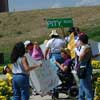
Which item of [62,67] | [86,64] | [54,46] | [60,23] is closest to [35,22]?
[60,23]

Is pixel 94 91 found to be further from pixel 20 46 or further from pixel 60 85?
pixel 20 46

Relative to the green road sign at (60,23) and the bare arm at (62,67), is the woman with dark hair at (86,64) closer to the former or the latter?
the bare arm at (62,67)

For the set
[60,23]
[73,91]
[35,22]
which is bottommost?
[73,91]

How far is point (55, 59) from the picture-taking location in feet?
47.2

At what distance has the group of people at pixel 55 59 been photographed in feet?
33.6

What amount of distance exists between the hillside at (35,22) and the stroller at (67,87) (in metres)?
42.1

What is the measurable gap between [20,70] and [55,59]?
13.6 feet

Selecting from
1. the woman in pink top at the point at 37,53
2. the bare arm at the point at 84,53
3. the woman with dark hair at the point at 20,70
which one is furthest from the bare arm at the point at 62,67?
the woman with dark hair at the point at 20,70

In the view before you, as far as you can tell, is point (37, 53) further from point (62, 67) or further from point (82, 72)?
point (82, 72)

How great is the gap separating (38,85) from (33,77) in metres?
0.31

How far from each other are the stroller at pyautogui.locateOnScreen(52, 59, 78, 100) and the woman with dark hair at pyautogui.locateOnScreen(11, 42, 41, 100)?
3748 millimetres

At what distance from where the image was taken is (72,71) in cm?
1408

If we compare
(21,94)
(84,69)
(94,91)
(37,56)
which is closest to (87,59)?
(84,69)

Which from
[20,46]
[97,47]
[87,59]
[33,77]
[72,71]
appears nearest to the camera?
[20,46]
